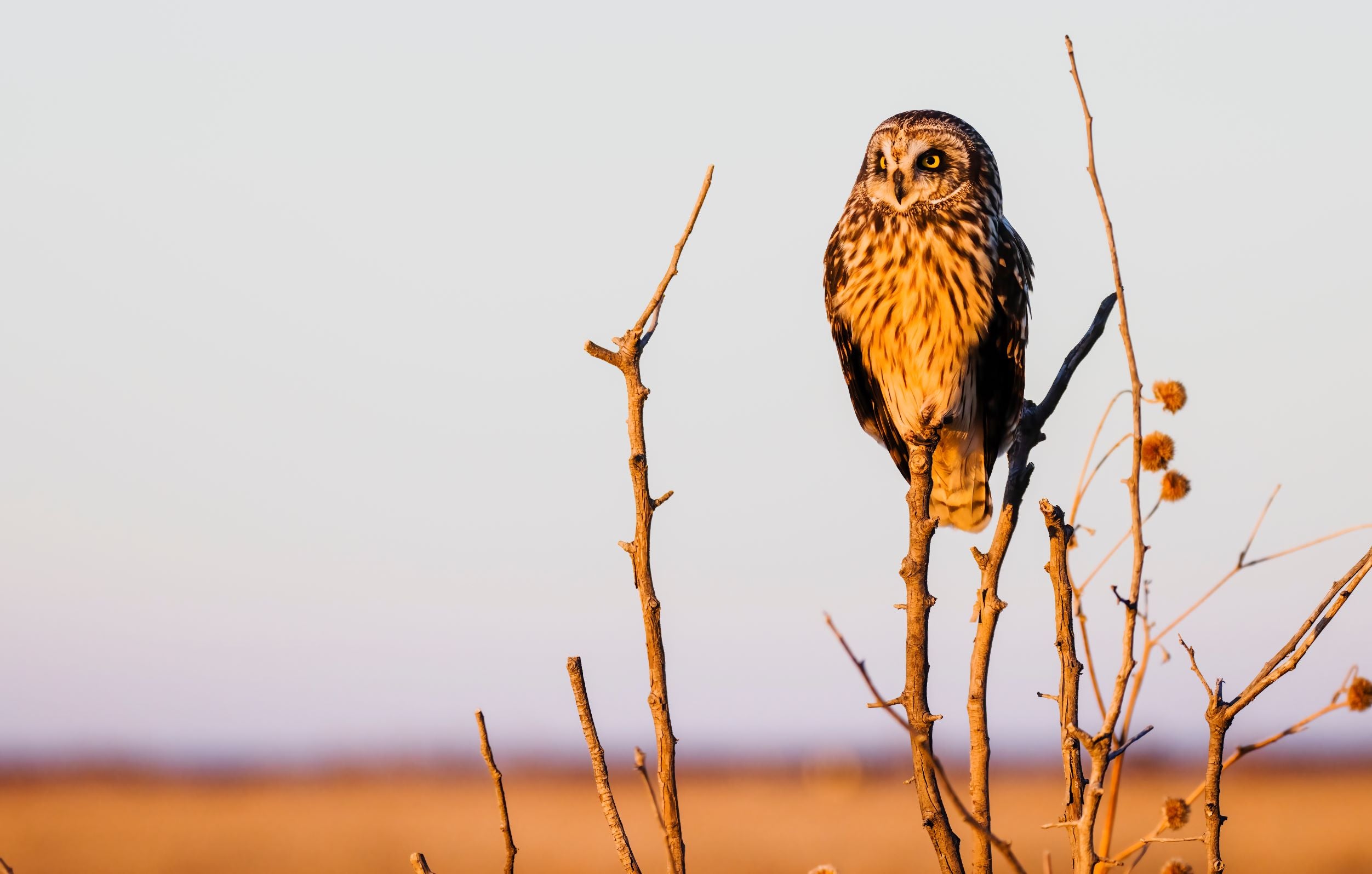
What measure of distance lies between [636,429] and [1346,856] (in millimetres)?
23117

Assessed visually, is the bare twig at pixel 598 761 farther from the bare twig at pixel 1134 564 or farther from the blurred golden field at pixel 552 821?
the blurred golden field at pixel 552 821

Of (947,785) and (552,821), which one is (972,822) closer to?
(947,785)

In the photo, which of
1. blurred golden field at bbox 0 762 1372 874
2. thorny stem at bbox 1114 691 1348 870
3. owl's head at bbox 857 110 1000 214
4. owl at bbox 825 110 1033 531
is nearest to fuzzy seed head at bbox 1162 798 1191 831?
thorny stem at bbox 1114 691 1348 870

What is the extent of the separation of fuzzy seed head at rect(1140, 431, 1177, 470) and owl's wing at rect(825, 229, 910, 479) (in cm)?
170

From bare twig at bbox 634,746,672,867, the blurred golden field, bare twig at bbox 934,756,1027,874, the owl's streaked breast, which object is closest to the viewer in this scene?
bare twig at bbox 934,756,1027,874

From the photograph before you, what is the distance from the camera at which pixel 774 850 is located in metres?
23.2

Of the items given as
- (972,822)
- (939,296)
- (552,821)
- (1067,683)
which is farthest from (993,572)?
(552,821)

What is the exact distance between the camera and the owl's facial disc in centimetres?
467

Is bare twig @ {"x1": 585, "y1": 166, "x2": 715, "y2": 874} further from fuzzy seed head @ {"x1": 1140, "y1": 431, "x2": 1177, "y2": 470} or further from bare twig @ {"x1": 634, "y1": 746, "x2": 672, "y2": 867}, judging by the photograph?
fuzzy seed head @ {"x1": 1140, "y1": 431, "x2": 1177, "y2": 470}

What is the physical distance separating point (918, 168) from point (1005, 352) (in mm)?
674

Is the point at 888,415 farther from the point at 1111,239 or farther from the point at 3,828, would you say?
the point at 3,828

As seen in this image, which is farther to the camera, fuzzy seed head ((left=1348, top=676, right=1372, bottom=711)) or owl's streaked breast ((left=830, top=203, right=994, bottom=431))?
owl's streaked breast ((left=830, top=203, right=994, bottom=431))

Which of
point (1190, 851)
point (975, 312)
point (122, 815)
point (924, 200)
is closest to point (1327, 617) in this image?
point (975, 312)

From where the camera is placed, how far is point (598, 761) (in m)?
2.10
